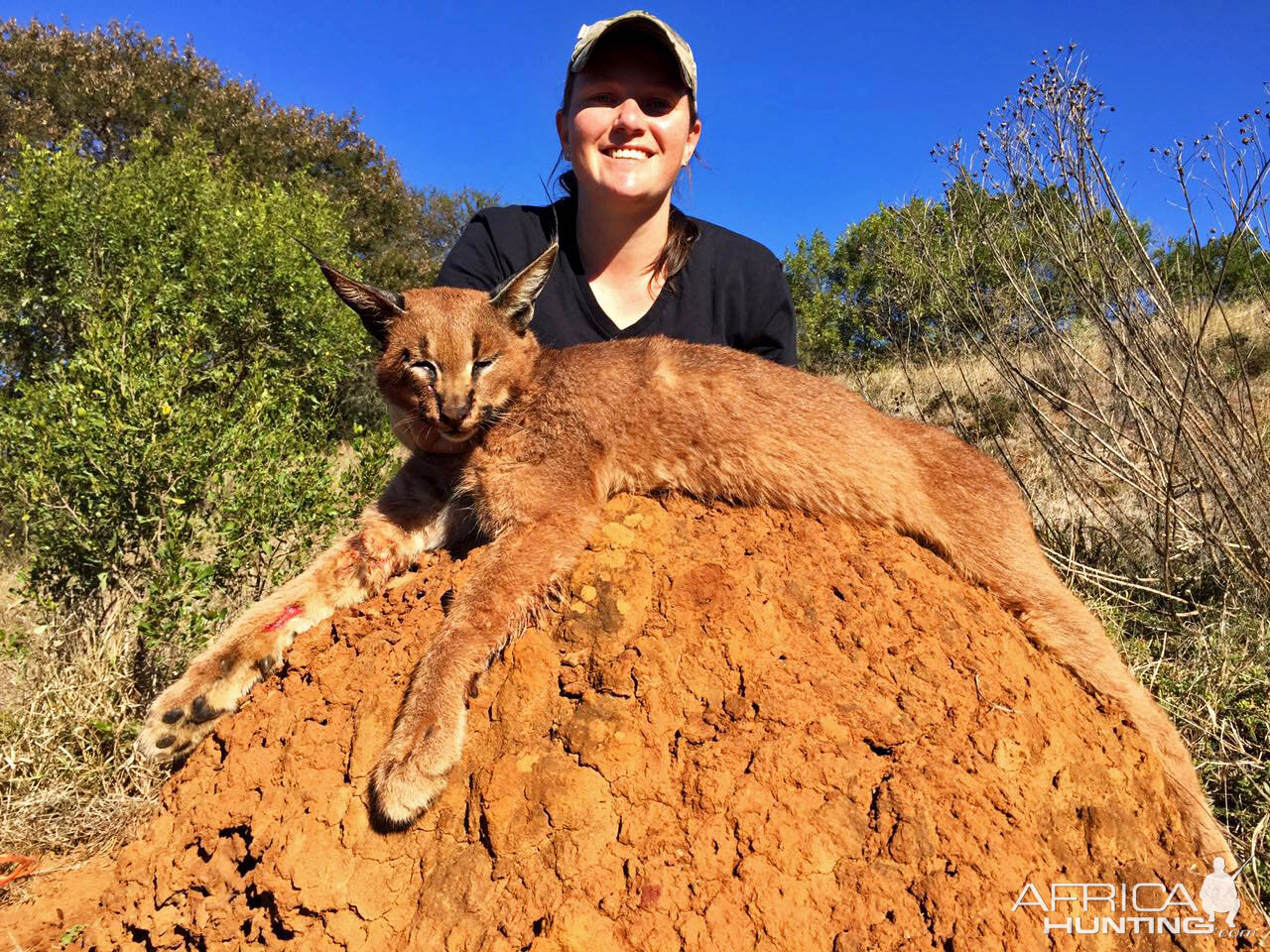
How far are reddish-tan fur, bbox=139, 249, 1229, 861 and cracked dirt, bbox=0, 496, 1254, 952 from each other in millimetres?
235

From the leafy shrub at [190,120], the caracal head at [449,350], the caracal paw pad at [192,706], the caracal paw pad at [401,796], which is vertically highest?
the leafy shrub at [190,120]

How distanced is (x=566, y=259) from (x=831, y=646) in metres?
4.04

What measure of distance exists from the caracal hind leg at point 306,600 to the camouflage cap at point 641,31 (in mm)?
3066

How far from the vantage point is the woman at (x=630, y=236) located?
528 cm

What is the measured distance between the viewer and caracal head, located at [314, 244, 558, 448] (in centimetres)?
376

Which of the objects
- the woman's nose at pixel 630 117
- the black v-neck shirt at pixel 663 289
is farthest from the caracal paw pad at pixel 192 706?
the woman's nose at pixel 630 117

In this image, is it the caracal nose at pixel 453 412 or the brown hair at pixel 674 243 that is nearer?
the caracal nose at pixel 453 412

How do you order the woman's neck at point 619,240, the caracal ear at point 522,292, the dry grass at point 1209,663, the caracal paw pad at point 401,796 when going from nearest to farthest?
the caracal paw pad at point 401,796 < the caracal ear at point 522,292 < the dry grass at point 1209,663 < the woman's neck at point 619,240

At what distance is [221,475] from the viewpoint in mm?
6059

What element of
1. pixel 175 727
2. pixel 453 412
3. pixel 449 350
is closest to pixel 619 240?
pixel 449 350

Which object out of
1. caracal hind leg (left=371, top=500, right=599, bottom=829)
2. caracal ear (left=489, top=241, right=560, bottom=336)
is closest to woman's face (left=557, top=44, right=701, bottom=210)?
caracal ear (left=489, top=241, right=560, bottom=336)

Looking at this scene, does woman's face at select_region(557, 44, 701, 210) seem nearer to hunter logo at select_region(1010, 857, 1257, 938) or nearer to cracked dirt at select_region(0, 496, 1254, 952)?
cracked dirt at select_region(0, 496, 1254, 952)

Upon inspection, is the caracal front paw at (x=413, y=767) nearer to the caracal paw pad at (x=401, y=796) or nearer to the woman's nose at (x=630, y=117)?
the caracal paw pad at (x=401, y=796)

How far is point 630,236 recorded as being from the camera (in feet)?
19.1
